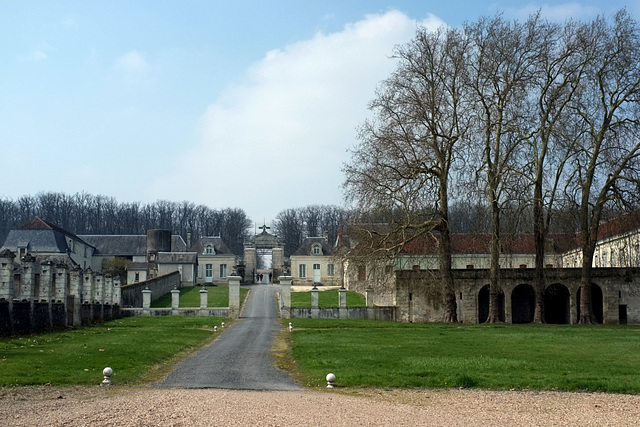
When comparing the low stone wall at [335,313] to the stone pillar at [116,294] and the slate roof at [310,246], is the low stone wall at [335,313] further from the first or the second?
the slate roof at [310,246]

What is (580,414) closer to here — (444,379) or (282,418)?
(444,379)

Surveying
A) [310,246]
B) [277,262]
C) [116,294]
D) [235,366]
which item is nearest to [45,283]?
[116,294]

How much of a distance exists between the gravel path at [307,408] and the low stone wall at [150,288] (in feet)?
97.2

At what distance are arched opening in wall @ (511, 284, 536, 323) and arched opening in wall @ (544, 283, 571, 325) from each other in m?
1.05

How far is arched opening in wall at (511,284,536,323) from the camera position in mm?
44750

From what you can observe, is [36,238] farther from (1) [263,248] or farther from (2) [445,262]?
(2) [445,262]

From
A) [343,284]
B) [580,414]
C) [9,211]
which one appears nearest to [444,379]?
[580,414]

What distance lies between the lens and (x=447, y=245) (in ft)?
113

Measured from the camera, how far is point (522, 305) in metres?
45.3

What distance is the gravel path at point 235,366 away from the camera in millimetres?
13195

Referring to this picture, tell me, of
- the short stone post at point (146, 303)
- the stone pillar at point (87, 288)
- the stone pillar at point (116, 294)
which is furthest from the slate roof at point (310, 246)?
the stone pillar at point (87, 288)

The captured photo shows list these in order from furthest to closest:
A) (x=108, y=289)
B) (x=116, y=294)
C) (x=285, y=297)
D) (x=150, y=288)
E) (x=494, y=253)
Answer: (x=150, y=288), (x=285, y=297), (x=116, y=294), (x=108, y=289), (x=494, y=253)

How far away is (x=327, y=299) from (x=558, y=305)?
16298 millimetres

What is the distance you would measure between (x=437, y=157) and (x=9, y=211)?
91.3 metres
